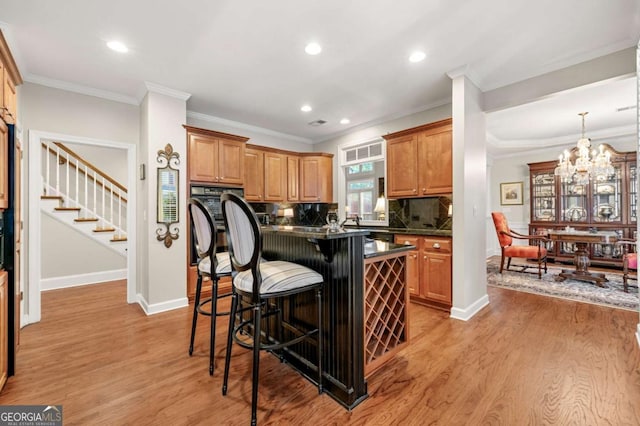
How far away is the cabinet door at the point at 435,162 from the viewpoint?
11.7 ft

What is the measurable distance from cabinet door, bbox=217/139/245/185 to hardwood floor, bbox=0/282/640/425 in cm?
201

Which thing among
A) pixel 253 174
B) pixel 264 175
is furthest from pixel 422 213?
pixel 253 174

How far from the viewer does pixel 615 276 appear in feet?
16.2

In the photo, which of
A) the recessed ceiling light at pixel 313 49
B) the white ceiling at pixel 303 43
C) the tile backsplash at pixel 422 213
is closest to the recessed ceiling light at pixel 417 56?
the white ceiling at pixel 303 43

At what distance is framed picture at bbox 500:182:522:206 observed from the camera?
23.0 feet

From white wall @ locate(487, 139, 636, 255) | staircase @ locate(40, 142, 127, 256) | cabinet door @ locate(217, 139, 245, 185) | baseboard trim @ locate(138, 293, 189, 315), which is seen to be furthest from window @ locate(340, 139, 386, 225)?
staircase @ locate(40, 142, 127, 256)

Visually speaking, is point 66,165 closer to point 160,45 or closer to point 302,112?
point 160,45

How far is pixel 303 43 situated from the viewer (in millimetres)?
2625

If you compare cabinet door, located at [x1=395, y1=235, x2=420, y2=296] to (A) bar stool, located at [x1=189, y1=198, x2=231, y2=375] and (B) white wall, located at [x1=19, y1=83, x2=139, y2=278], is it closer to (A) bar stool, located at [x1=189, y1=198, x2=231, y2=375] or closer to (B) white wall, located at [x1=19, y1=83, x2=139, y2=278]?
(A) bar stool, located at [x1=189, y1=198, x2=231, y2=375]

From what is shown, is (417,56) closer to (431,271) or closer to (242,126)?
(431,271)

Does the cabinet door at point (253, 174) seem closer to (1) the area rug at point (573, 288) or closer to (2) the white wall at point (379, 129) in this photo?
(2) the white wall at point (379, 129)

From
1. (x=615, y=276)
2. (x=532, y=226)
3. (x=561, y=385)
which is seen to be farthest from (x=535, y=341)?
(x=532, y=226)

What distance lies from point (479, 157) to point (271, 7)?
9.26 feet

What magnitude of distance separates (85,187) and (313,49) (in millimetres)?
4894
